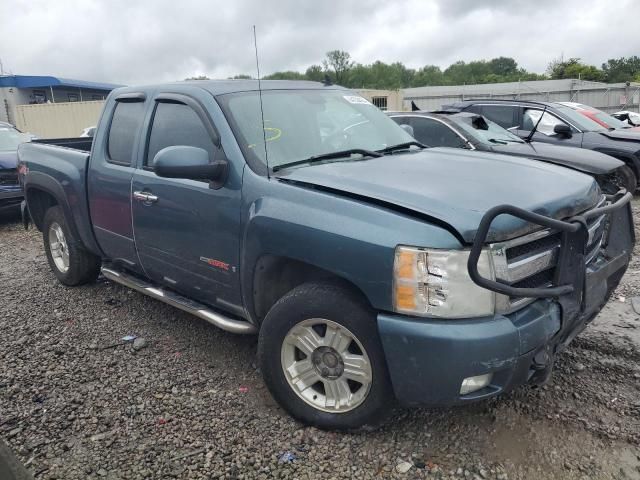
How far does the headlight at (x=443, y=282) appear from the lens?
2.26 meters

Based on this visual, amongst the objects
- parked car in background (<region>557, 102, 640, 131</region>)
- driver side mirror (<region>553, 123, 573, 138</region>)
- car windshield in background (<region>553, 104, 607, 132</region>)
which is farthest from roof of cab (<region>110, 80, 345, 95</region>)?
parked car in background (<region>557, 102, 640, 131</region>)

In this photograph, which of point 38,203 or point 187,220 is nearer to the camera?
point 187,220

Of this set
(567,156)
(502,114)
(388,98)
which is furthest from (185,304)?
(388,98)

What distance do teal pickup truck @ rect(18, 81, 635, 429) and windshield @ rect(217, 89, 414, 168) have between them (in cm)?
1

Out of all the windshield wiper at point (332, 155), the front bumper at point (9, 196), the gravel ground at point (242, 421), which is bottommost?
the gravel ground at point (242, 421)

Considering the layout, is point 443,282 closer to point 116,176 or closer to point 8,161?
point 116,176

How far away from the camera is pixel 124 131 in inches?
160

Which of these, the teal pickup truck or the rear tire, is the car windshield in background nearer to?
the teal pickup truck

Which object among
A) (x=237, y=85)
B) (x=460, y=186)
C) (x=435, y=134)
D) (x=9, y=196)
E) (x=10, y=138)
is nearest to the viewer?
(x=460, y=186)

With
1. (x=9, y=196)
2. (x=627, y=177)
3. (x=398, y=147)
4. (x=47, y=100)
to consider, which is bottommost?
(x=627, y=177)

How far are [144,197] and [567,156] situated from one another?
5407mm

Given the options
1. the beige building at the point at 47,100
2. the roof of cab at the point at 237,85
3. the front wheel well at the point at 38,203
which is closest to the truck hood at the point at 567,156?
the roof of cab at the point at 237,85

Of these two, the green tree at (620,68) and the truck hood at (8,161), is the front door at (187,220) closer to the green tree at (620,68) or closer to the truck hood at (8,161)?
the truck hood at (8,161)

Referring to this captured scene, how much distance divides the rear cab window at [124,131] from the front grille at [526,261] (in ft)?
8.89
